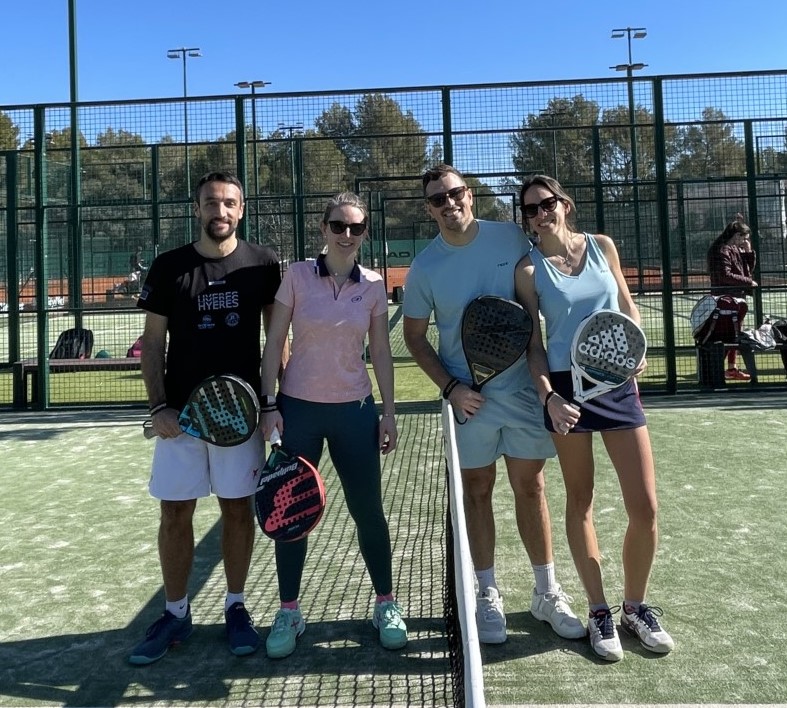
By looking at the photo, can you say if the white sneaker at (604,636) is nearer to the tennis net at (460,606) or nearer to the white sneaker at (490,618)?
the white sneaker at (490,618)

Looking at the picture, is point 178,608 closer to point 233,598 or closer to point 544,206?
point 233,598

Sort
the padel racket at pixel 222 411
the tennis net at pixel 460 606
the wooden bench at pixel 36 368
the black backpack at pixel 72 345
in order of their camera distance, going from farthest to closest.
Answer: the black backpack at pixel 72 345, the wooden bench at pixel 36 368, the padel racket at pixel 222 411, the tennis net at pixel 460 606

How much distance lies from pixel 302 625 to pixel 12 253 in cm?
823

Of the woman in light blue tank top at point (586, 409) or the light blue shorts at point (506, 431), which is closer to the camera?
the woman in light blue tank top at point (586, 409)

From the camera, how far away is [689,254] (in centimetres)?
1431

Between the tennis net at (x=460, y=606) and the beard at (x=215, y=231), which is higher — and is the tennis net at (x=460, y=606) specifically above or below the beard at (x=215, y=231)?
below

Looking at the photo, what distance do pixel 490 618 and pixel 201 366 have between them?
1.65 metres

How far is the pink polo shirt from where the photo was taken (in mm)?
3533

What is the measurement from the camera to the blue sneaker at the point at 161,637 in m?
3.48

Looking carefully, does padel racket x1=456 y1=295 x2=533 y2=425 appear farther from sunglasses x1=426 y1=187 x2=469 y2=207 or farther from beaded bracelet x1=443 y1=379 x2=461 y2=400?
sunglasses x1=426 y1=187 x2=469 y2=207

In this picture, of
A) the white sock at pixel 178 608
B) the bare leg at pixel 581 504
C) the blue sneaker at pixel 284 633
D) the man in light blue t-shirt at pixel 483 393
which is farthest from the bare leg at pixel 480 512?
the white sock at pixel 178 608

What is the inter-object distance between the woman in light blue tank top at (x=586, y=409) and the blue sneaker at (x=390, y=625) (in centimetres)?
79

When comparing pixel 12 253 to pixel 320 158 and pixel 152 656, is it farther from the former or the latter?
pixel 152 656

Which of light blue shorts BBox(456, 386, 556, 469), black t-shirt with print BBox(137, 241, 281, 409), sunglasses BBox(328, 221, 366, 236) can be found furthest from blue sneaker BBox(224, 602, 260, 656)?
sunglasses BBox(328, 221, 366, 236)
